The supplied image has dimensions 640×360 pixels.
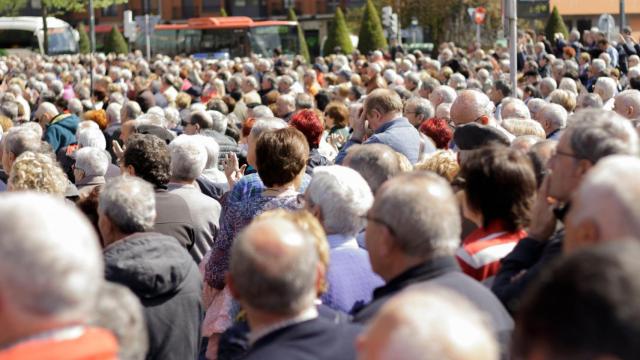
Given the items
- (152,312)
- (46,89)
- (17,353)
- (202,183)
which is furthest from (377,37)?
(17,353)

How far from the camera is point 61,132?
40.1 ft

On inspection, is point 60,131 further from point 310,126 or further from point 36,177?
point 36,177

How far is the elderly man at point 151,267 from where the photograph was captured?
500 cm

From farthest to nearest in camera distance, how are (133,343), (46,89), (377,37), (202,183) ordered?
(377,37)
(46,89)
(202,183)
(133,343)

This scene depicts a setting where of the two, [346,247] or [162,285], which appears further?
[162,285]

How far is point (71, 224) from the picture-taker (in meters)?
2.70

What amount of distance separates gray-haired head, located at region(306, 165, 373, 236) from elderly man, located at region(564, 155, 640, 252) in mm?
1804

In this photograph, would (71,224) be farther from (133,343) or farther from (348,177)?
(348,177)

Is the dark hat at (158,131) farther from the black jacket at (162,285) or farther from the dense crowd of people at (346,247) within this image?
the black jacket at (162,285)

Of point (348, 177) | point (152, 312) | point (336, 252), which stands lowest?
point (152, 312)

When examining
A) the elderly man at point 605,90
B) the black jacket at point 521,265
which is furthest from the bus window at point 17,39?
the black jacket at point 521,265

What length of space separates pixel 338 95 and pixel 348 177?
429 inches

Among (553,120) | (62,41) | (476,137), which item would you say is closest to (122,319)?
(476,137)

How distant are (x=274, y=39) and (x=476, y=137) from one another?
39089 mm
